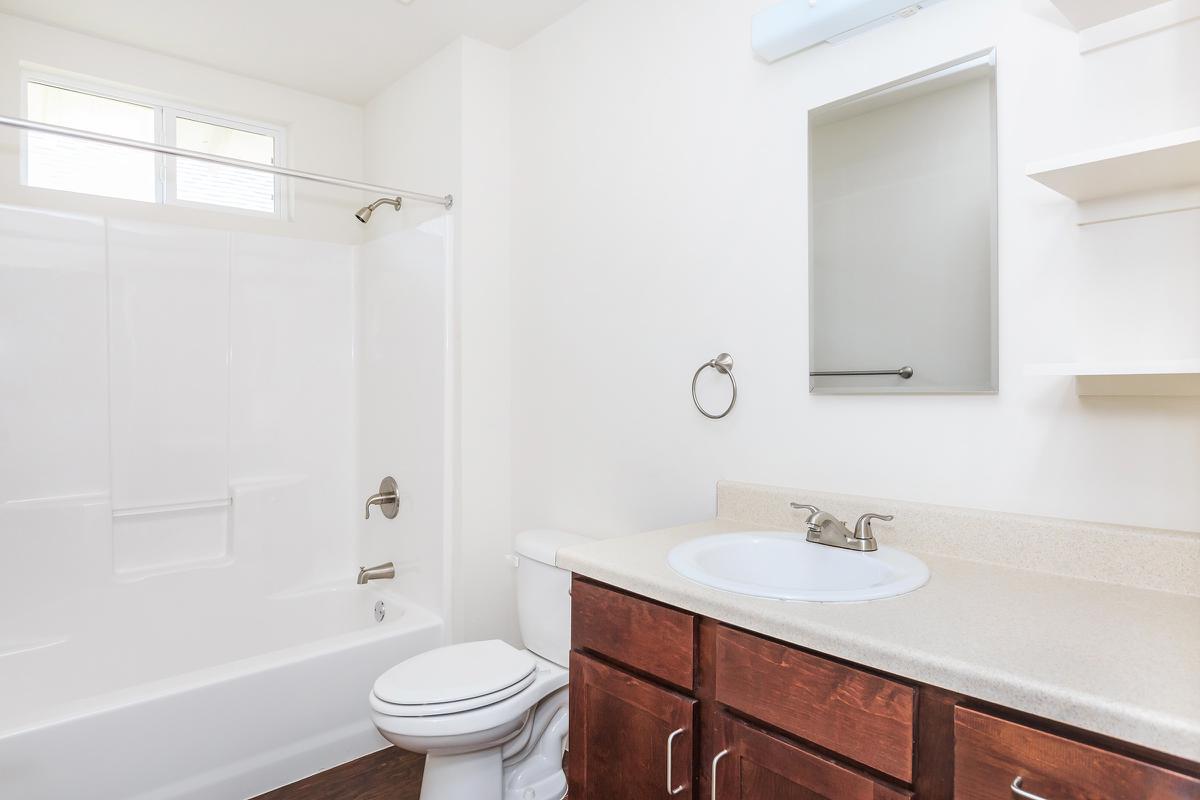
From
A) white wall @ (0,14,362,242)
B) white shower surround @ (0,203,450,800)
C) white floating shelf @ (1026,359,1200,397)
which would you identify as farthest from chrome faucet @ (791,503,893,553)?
white wall @ (0,14,362,242)

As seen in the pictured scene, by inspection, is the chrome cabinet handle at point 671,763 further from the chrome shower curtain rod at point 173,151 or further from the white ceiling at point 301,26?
the white ceiling at point 301,26

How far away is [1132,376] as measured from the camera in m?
1.19

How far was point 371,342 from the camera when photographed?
3.03 m

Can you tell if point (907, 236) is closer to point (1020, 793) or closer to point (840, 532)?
point (840, 532)

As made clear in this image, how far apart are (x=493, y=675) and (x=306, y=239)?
216 cm

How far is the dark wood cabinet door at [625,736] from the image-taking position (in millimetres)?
1232

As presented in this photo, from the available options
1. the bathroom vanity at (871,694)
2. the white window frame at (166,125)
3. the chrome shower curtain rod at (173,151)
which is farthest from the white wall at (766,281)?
the white window frame at (166,125)

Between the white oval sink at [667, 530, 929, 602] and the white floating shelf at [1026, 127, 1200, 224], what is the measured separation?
717 millimetres

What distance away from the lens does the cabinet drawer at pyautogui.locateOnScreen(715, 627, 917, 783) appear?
942mm

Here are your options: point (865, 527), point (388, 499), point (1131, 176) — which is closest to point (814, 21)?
point (1131, 176)

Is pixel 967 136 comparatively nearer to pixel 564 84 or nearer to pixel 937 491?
pixel 937 491

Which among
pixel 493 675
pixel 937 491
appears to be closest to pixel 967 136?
pixel 937 491

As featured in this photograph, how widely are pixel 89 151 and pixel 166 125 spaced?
31cm

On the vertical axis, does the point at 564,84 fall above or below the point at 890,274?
above
